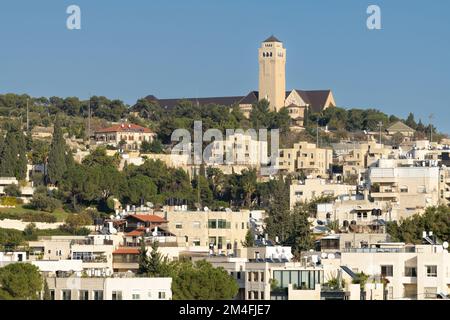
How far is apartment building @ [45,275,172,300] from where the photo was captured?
108ft

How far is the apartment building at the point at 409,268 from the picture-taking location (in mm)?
37594

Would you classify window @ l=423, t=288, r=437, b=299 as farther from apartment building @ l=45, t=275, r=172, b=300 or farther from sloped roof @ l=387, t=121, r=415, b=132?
sloped roof @ l=387, t=121, r=415, b=132

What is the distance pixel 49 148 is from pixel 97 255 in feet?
117

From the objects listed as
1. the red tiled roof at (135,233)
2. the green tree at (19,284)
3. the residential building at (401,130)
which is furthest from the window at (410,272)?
the residential building at (401,130)

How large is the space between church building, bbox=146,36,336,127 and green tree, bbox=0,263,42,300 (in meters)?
88.1

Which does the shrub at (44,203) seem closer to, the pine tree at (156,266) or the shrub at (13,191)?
the shrub at (13,191)

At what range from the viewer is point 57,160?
257 ft

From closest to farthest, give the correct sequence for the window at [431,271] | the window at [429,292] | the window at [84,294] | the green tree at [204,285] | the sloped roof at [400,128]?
the green tree at [204,285]
the window at [84,294]
the window at [429,292]
the window at [431,271]
the sloped roof at [400,128]

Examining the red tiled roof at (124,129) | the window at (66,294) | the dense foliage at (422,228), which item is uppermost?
the red tiled roof at (124,129)

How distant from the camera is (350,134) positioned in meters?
110

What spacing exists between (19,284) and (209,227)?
990 inches

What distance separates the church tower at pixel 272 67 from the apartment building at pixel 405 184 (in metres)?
50.9

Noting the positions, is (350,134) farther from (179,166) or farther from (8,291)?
(8,291)

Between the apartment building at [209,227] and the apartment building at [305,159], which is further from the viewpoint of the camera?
the apartment building at [305,159]
